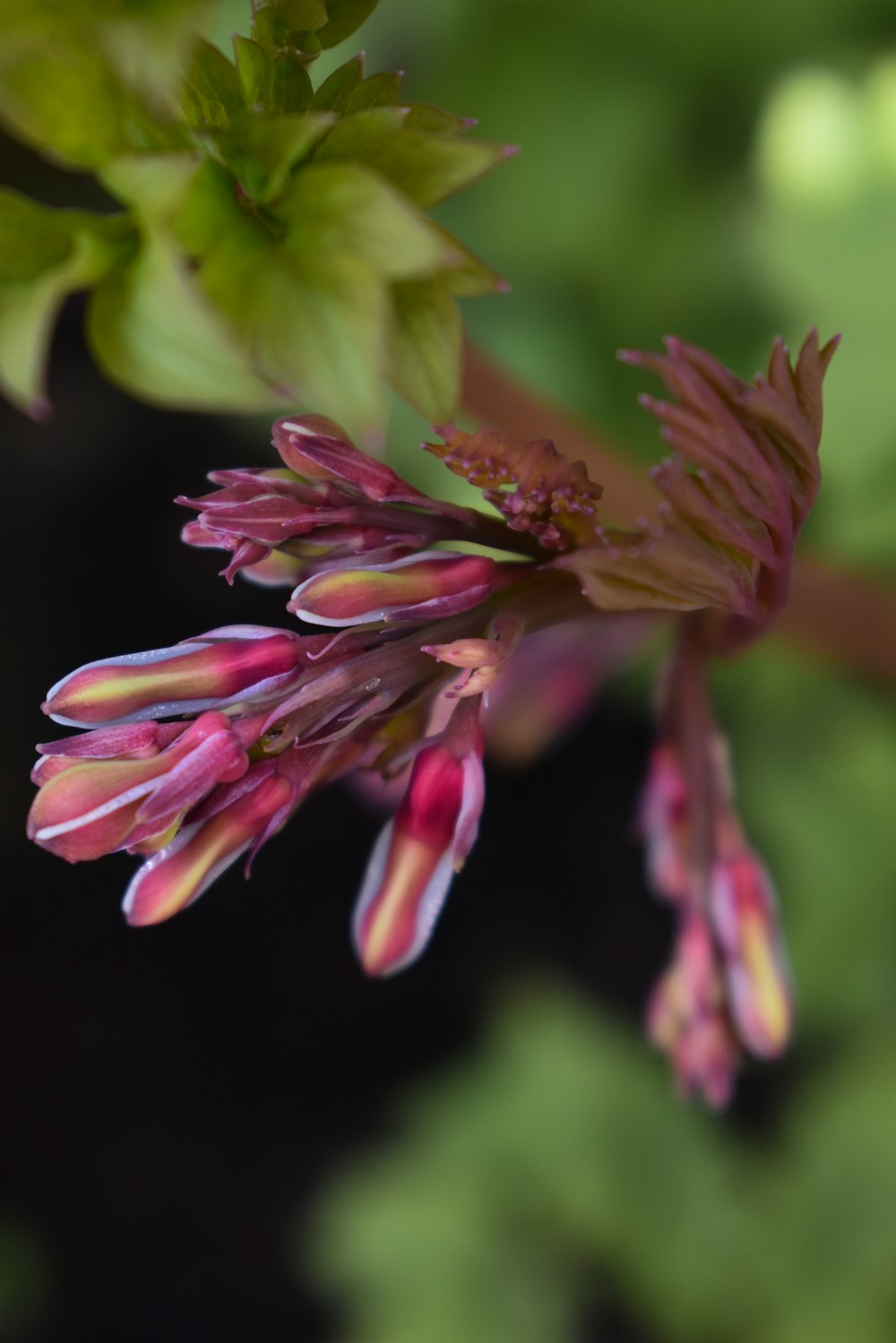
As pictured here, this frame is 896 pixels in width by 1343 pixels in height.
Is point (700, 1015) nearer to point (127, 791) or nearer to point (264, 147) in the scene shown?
point (127, 791)

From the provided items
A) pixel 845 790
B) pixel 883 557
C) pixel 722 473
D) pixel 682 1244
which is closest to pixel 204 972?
pixel 682 1244

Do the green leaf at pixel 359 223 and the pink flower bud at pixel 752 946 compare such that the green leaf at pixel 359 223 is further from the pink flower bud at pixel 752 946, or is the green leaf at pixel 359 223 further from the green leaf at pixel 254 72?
the pink flower bud at pixel 752 946

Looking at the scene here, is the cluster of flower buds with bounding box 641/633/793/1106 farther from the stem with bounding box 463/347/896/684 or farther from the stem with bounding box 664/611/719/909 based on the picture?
the stem with bounding box 463/347/896/684

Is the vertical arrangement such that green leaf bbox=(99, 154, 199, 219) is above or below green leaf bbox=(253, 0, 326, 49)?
below

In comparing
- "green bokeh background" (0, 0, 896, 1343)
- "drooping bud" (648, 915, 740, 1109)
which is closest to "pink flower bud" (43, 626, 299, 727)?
"drooping bud" (648, 915, 740, 1109)

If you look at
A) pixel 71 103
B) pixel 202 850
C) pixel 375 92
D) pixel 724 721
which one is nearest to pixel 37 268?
pixel 71 103

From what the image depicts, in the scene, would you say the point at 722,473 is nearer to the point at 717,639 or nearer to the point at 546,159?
the point at 717,639

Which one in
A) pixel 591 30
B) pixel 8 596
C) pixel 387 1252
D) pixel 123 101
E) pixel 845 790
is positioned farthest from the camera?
pixel 8 596
